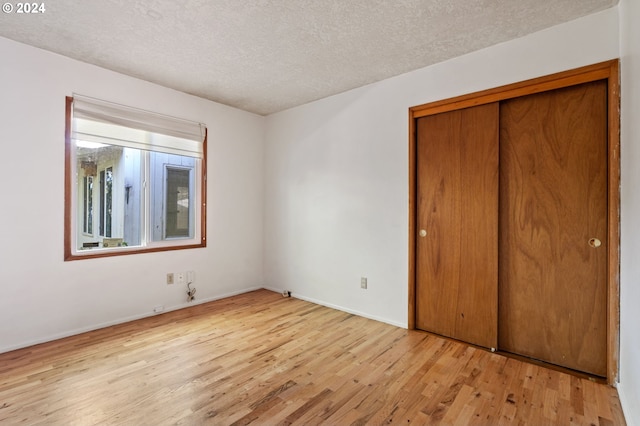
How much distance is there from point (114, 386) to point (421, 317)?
250 centimetres

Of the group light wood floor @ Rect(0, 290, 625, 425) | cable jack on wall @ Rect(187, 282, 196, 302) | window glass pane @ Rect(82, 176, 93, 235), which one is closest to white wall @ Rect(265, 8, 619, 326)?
light wood floor @ Rect(0, 290, 625, 425)

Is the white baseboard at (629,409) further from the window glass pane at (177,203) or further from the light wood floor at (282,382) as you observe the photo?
the window glass pane at (177,203)

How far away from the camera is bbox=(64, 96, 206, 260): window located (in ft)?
9.11

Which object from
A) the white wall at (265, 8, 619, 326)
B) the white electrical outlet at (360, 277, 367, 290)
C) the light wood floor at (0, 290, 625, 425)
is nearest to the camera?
the light wood floor at (0, 290, 625, 425)

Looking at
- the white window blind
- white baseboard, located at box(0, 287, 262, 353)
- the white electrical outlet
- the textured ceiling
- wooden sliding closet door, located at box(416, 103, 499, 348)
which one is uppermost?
the textured ceiling

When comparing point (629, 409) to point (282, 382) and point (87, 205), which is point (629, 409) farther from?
point (87, 205)

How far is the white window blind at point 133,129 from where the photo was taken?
109 inches

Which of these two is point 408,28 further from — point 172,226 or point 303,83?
point 172,226

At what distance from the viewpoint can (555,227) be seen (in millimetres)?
2211

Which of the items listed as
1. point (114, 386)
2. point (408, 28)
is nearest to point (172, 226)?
point (114, 386)

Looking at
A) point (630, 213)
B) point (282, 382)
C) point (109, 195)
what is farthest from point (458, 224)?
point (109, 195)

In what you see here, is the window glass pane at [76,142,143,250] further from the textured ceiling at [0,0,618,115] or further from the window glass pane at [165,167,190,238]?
the textured ceiling at [0,0,618,115]

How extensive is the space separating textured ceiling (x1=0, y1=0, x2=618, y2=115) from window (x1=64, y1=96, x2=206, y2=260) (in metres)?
0.54

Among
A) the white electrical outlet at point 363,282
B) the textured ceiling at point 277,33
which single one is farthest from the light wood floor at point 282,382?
the textured ceiling at point 277,33
